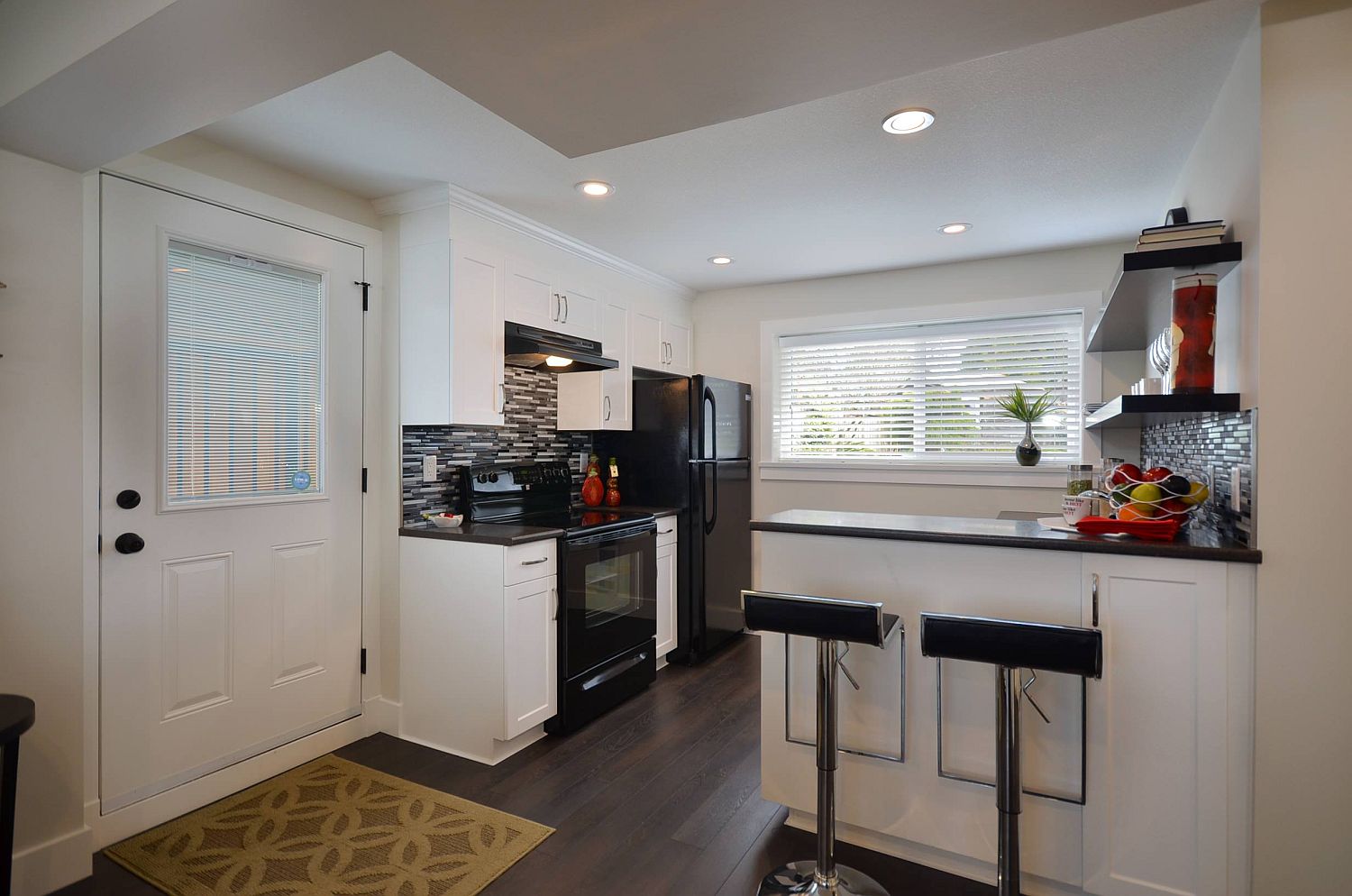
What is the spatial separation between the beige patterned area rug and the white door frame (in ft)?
0.26

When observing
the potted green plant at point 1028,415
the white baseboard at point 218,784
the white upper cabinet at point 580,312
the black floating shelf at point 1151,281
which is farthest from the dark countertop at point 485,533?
the potted green plant at point 1028,415

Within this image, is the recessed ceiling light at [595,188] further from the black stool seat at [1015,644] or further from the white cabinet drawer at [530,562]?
the black stool seat at [1015,644]

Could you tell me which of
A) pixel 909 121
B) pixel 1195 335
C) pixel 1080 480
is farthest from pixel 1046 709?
pixel 909 121

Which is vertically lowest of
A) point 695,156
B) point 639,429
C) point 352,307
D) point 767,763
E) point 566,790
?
point 566,790

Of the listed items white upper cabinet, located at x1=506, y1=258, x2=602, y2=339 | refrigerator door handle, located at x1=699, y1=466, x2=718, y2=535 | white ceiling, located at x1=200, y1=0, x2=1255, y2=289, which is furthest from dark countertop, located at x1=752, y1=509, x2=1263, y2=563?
white upper cabinet, located at x1=506, y1=258, x2=602, y2=339

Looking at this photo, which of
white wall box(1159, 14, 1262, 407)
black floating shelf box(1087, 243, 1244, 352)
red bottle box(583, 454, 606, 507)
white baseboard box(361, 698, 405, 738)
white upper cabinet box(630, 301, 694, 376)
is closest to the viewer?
white wall box(1159, 14, 1262, 407)

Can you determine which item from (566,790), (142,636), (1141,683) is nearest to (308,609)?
(142,636)

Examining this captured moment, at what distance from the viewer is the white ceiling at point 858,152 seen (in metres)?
2.02

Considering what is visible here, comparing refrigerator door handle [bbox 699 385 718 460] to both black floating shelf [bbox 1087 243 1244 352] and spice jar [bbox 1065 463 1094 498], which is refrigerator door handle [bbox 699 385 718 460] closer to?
black floating shelf [bbox 1087 243 1244 352]

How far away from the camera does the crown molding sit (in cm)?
293

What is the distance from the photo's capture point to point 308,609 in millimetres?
2826

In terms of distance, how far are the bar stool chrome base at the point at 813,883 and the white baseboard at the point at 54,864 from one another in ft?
6.64

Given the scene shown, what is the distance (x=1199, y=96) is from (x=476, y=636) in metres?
3.21

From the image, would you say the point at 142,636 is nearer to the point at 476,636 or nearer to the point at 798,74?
the point at 476,636
